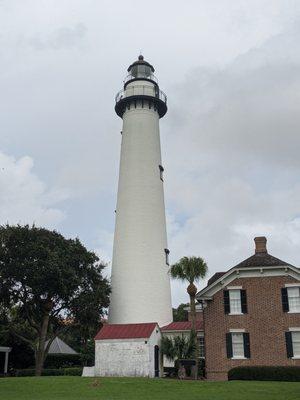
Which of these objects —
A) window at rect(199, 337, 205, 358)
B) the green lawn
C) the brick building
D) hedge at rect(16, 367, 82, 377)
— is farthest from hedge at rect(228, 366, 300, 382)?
hedge at rect(16, 367, 82, 377)

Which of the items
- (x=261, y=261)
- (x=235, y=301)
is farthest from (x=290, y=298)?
(x=235, y=301)

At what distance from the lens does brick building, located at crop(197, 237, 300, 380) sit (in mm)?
32219

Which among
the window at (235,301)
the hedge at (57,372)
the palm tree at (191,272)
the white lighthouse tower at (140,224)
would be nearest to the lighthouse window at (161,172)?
the white lighthouse tower at (140,224)

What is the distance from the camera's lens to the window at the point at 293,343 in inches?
1246

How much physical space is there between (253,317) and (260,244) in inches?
216

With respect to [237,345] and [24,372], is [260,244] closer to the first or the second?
[237,345]

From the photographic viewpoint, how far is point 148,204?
4144 cm

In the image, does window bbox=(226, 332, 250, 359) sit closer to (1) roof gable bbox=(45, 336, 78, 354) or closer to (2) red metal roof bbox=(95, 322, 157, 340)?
(2) red metal roof bbox=(95, 322, 157, 340)

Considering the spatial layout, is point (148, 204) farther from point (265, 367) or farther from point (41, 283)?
point (265, 367)

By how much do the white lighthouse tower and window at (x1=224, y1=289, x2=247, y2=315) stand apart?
7367 millimetres

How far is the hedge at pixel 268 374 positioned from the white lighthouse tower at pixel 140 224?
34.4ft

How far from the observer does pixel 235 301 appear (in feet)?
111

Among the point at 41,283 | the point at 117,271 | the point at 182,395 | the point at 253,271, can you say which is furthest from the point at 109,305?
the point at 182,395

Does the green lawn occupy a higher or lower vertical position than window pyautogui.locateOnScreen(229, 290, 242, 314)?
lower
